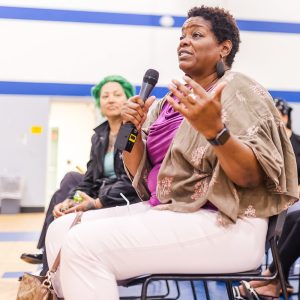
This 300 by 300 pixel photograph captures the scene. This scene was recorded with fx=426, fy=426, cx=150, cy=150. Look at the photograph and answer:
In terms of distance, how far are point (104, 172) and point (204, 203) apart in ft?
4.05

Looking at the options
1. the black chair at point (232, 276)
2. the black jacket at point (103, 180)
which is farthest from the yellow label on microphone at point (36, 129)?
the black chair at point (232, 276)

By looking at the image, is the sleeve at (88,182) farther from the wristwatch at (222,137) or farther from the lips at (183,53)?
the wristwatch at (222,137)

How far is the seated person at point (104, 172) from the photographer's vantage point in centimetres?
208

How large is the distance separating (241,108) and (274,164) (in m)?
0.18

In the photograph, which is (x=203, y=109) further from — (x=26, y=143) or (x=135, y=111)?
(x=26, y=143)

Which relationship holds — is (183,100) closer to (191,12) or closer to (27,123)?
(191,12)

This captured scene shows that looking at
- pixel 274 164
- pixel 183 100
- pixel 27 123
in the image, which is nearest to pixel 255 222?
pixel 274 164

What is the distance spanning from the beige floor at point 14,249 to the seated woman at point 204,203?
151cm

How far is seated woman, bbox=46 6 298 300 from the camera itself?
40.9 inches

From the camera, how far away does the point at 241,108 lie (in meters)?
1.14

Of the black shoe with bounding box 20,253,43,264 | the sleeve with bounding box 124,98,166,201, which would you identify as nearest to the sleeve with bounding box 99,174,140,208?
the sleeve with bounding box 124,98,166,201

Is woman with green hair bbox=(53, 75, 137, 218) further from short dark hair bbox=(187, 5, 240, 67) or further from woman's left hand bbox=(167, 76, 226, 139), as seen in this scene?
woman's left hand bbox=(167, 76, 226, 139)

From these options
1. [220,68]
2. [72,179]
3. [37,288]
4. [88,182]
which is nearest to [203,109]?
[220,68]

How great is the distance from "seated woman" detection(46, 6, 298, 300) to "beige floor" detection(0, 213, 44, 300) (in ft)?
4.96
